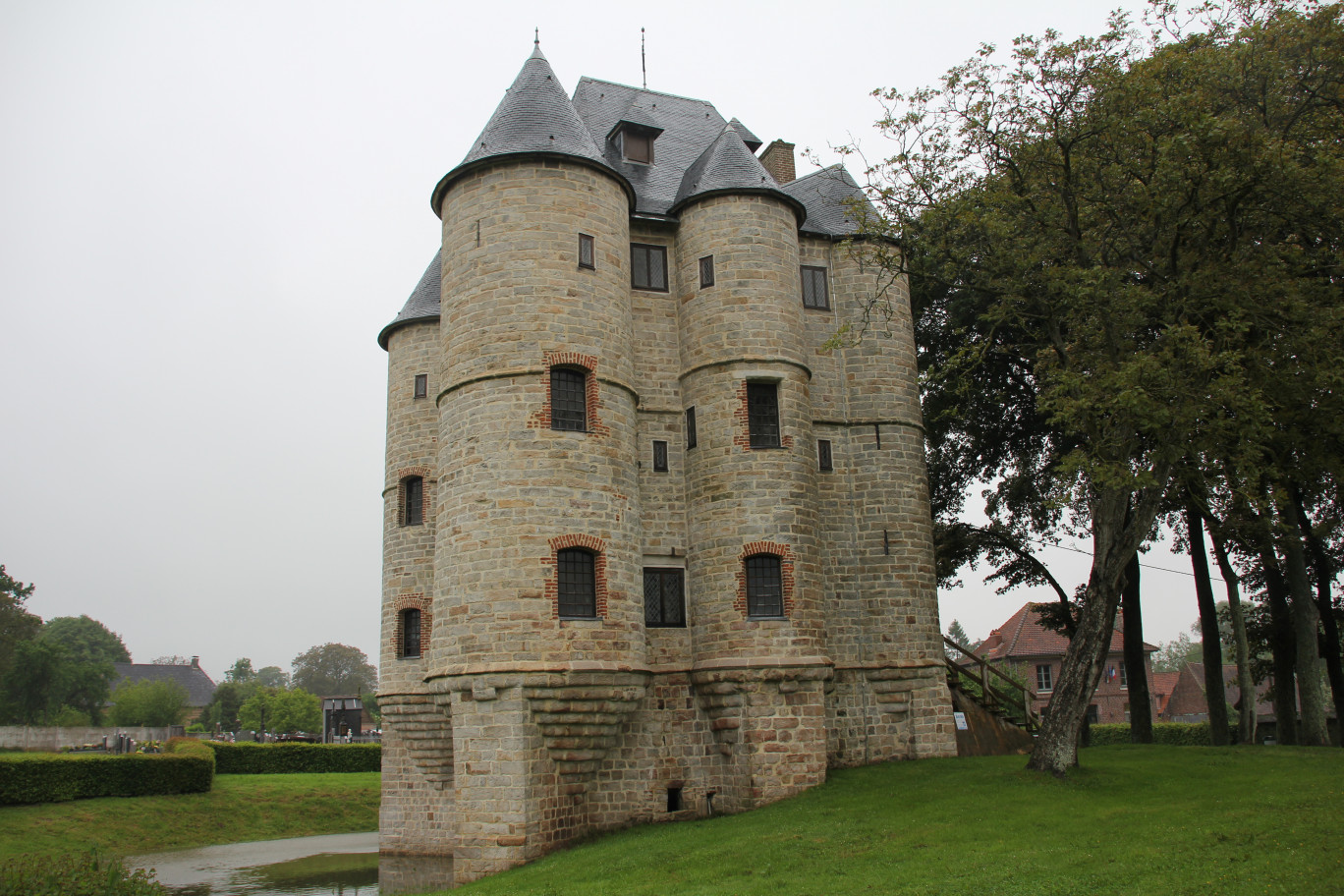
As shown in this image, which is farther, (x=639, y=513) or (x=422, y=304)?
(x=422, y=304)

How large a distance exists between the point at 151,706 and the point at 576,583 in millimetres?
71717

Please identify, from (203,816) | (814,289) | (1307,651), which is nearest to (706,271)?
(814,289)

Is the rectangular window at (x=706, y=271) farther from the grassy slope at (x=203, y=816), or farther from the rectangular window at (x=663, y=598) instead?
the grassy slope at (x=203, y=816)

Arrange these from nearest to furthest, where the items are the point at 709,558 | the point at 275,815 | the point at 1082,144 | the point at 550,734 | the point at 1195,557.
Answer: the point at 550,734, the point at 1082,144, the point at 709,558, the point at 1195,557, the point at 275,815

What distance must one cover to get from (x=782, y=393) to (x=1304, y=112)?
1262 centimetres

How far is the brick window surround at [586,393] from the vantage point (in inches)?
810

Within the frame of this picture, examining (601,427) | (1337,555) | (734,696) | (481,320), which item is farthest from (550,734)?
(1337,555)

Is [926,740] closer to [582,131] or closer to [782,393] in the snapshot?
[782,393]

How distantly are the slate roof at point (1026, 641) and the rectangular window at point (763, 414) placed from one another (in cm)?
3512

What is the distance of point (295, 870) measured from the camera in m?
25.8

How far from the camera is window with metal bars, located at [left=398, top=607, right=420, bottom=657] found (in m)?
25.8

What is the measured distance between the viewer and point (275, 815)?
36.1 metres

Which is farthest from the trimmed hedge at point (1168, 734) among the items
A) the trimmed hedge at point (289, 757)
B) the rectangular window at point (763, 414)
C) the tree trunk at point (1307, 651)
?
the trimmed hedge at point (289, 757)

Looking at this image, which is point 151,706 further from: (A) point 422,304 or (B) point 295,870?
(A) point 422,304
